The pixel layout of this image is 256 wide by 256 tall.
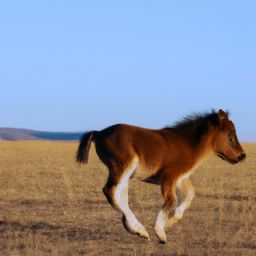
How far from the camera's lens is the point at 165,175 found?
35.7ft

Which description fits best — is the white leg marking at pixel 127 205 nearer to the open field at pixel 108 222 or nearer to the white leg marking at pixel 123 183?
the white leg marking at pixel 123 183

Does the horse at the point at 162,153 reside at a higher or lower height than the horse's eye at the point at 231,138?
lower

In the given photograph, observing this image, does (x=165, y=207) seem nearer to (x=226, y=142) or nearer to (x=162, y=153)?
(x=162, y=153)

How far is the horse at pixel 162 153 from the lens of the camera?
10.6 metres

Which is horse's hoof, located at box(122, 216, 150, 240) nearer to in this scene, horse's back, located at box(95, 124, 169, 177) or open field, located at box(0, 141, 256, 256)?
open field, located at box(0, 141, 256, 256)

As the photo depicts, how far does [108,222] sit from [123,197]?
1869 mm

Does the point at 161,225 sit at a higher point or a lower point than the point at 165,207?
lower

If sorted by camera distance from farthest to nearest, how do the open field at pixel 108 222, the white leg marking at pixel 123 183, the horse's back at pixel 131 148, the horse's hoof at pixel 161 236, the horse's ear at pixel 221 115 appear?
the horse's ear at pixel 221 115 → the horse's back at pixel 131 148 → the white leg marking at pixel 123 183 → the horse's hoof at pixel 161 236 → the open field at pixel 108 222

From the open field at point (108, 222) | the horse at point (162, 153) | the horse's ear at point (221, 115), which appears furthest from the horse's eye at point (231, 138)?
the open field at point (108, 222)

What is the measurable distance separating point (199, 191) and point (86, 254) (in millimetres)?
9655

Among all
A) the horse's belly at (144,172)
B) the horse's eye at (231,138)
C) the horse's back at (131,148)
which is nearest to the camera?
the horse's back at (131,148)

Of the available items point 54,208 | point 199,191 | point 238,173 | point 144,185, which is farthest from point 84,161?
point 238,173

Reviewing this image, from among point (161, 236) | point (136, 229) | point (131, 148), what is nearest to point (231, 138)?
point (131, 148)

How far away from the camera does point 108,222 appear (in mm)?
12508
